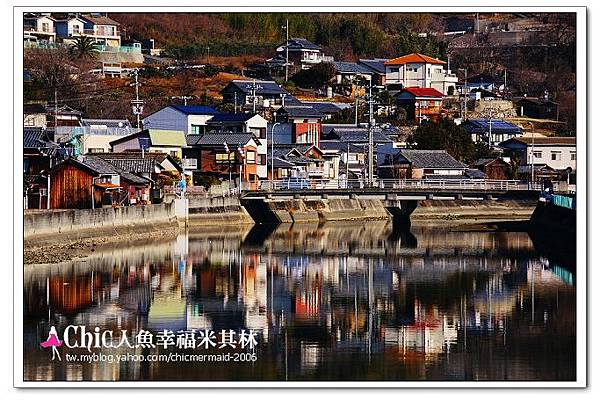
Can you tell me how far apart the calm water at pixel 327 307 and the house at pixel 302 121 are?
9083mm

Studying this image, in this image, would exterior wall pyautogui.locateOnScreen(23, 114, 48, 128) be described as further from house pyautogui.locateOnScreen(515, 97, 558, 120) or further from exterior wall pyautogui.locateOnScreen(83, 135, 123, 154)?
house pyautogui.locateOnScreen(515, 97, 558, 120)

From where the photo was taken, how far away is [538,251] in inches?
640

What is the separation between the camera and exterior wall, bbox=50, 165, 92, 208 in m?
17.7

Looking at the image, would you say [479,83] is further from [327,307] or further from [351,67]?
[327,307]

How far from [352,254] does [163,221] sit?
358 centimetres

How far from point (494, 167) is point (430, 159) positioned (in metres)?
1.48

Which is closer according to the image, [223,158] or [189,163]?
[189,163]

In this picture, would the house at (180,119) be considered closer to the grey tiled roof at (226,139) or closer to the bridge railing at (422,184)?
the grey tiled roof at (226,139)

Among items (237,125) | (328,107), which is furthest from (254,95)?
(328,107)

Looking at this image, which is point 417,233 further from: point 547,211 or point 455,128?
point 455,128

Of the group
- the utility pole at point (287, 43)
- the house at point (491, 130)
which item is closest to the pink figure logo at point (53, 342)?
the utility pole at point (287, 43)

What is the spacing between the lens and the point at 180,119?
24.8 m

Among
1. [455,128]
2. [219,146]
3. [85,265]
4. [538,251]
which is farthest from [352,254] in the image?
[455,128]

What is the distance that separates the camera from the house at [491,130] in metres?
24.8
